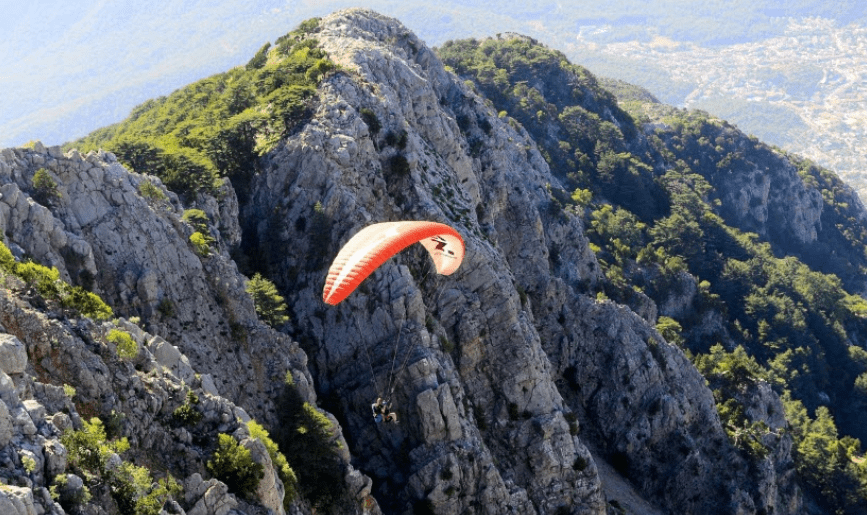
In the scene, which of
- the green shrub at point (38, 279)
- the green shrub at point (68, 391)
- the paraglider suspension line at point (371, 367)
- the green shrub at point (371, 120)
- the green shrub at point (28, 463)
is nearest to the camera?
the green shrub at point (28, 463)

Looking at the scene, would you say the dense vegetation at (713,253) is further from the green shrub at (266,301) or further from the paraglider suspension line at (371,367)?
the green shrub at (266,301)

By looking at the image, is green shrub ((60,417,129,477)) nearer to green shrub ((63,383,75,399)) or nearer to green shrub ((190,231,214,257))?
green shrub ((63,383,75,399))

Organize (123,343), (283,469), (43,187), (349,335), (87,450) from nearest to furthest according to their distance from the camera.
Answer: (87,450) < (123,343) < (283,469) < (43,187) < (349,335)

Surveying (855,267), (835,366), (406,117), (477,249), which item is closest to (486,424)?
(477,249)

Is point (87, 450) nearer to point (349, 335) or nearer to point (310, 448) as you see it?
point (310, 448)

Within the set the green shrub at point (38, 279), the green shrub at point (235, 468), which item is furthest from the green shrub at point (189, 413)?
the green shrub at point (38, 279)

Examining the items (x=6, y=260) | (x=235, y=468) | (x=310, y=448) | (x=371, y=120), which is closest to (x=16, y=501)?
(x=235, y=468)
